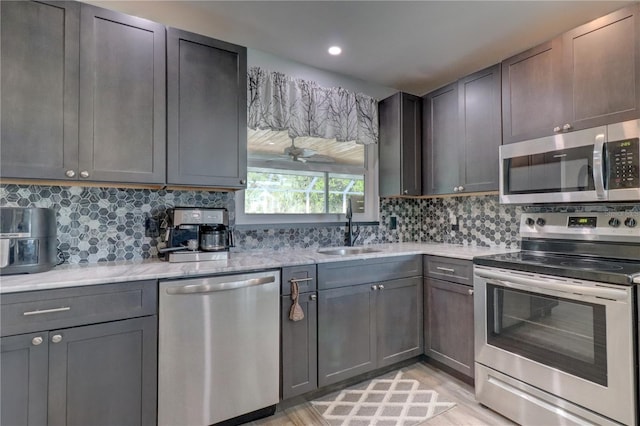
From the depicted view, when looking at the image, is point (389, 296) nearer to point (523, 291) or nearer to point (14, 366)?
point (523, 291)

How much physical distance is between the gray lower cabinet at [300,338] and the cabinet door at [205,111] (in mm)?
726

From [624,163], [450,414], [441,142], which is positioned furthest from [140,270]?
[624,163]

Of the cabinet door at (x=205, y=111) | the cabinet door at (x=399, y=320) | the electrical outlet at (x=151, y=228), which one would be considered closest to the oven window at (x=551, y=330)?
the cabinet door at (x=399, y=320)

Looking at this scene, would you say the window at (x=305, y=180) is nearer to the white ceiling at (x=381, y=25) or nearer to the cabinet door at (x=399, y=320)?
the white ceiling at (x=381, y=25)

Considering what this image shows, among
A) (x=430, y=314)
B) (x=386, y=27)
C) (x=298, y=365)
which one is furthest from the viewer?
(x=430, y=314)

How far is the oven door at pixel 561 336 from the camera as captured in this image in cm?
144

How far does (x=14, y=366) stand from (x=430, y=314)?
2434 mm

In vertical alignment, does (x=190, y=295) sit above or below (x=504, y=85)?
below

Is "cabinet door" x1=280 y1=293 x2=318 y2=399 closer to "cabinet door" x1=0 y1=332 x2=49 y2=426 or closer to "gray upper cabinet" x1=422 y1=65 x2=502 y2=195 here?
"cabinet door" x1=0 y1=332 x2=49 y2=426

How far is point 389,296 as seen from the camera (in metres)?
2.34

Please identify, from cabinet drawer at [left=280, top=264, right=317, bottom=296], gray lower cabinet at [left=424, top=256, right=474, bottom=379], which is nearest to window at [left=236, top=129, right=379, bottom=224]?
cabinet drawer at [left=280, top=264, right=317, bottom=296]

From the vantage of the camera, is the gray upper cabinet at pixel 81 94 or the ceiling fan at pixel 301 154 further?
the ceiling fan at pixel 301 154

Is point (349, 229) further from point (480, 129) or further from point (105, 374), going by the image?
point (105, 374)

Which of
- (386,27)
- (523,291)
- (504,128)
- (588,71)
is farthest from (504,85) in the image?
(523,291)
